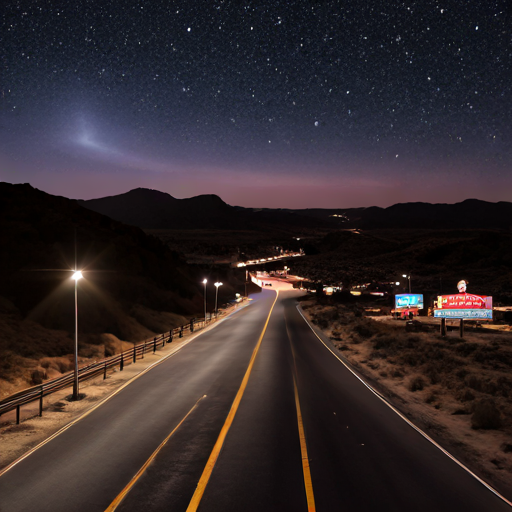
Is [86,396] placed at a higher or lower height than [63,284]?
lower

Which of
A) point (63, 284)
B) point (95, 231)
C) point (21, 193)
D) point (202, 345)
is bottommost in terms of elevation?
point (202, 345)

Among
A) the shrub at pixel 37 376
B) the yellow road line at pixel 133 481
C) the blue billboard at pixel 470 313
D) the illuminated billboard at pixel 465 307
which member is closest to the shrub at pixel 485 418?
the yellow road line at pixel 133 481

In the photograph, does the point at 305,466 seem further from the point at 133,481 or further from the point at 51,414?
the point at 51,414

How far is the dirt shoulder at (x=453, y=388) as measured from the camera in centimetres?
1177

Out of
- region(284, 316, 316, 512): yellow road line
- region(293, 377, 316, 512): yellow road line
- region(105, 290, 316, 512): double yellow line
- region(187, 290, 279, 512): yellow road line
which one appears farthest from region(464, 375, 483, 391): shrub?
region(187, 290, 279, 512): yellow road line

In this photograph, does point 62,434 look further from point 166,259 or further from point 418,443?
point 166,259

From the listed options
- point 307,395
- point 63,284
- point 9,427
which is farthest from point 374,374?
point 63,284

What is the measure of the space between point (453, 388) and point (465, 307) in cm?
1756

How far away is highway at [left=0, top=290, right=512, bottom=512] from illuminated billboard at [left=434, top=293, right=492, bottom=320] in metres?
19.8

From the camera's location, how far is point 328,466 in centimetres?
1047

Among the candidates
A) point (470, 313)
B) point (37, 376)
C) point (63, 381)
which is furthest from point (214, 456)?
point (470, 313)

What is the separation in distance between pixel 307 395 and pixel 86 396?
10090mm

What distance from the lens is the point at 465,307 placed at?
34250 mm

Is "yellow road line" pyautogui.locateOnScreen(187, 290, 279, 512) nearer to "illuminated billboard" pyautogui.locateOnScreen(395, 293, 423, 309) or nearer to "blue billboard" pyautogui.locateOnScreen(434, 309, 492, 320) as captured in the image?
"blue billboard" pyautogui.locateOnScreen(434, 309, 492, 320)
